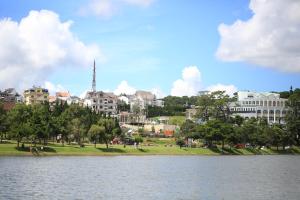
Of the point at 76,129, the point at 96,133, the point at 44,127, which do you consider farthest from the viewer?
the point at 76,129

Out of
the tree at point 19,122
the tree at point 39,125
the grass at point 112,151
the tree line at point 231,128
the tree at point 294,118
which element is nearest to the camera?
the grass at point 112,151

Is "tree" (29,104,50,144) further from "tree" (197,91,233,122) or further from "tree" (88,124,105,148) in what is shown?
"tree" (197,91,233,122)

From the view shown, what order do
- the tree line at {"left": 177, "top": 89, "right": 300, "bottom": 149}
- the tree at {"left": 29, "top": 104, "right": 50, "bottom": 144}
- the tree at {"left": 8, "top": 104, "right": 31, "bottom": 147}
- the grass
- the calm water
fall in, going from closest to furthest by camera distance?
the calm water
the grass
the tree at {"left": 8, "top": 104, "right": 31, "bottom": 147}
the tree at {"left": 29, "top": 104, "right": 50, "bottom": 144}
the tree line at {"left": 177, "top": 89, "right": 300, "bottom": 149}

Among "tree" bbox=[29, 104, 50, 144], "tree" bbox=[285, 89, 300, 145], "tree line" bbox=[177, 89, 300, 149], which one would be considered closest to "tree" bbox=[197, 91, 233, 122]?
"tree line" bbox=[177, 89, 300, 149]

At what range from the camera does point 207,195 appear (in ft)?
166

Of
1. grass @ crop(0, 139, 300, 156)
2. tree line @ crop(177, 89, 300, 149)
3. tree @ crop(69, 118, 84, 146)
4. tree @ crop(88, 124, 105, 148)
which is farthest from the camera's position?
tree line @ crop(177, 89, 300, 149)

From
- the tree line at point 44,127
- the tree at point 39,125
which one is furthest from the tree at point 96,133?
the tree at point 39,125

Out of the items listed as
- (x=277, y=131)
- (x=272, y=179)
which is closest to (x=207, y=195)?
(x=272, y=179)

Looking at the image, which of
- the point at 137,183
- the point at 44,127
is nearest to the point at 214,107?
the point at 44,127

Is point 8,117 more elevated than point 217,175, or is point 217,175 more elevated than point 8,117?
point 8,117

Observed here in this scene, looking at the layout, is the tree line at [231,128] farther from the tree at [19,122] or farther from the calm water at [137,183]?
the calm water at [137,183]

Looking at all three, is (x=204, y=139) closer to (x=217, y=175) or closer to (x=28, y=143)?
(x=28, y=143)

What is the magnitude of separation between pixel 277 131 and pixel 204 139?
26.6m

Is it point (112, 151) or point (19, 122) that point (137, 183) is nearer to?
point (112, 151)
